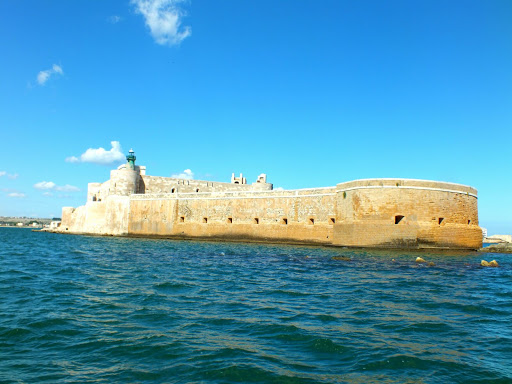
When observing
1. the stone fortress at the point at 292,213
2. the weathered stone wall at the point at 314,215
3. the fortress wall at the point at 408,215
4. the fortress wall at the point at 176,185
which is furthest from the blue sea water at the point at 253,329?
the fortress wall at the point at 176,185

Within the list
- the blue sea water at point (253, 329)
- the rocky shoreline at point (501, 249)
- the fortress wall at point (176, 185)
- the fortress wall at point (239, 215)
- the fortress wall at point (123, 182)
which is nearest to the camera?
the blue sea water at point (253, 329)

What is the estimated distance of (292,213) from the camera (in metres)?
24.4

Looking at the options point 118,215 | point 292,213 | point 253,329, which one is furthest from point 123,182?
point 253,329

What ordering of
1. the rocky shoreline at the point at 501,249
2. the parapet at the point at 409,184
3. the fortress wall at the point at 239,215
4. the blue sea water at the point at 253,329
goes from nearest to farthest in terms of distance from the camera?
the blue sea water at the point at 253,329 < the parapet at the point at 409,184 < the rocky shoreline at the point at 501,249 < the fortress wall at the point at 239,215

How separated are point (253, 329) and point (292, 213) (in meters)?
19.1

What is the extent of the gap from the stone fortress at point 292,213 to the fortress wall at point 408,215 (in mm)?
47

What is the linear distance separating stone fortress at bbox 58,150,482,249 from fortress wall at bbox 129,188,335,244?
0.06 m

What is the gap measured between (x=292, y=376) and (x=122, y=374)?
176 centimetres

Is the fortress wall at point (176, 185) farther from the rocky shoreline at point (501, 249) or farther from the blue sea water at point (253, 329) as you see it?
the blue sea water at point (253, 329)

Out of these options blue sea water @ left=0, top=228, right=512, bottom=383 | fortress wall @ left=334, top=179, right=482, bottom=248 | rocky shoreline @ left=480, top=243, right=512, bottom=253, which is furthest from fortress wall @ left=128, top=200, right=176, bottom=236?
rocky shoreline @ left=480, top=243, right=512, bottom=253

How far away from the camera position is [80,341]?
495 centimetres

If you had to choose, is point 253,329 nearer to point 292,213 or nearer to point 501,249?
point 292,213

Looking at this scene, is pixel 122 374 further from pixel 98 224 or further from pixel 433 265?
pixel 98 224

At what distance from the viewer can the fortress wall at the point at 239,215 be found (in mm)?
23156
